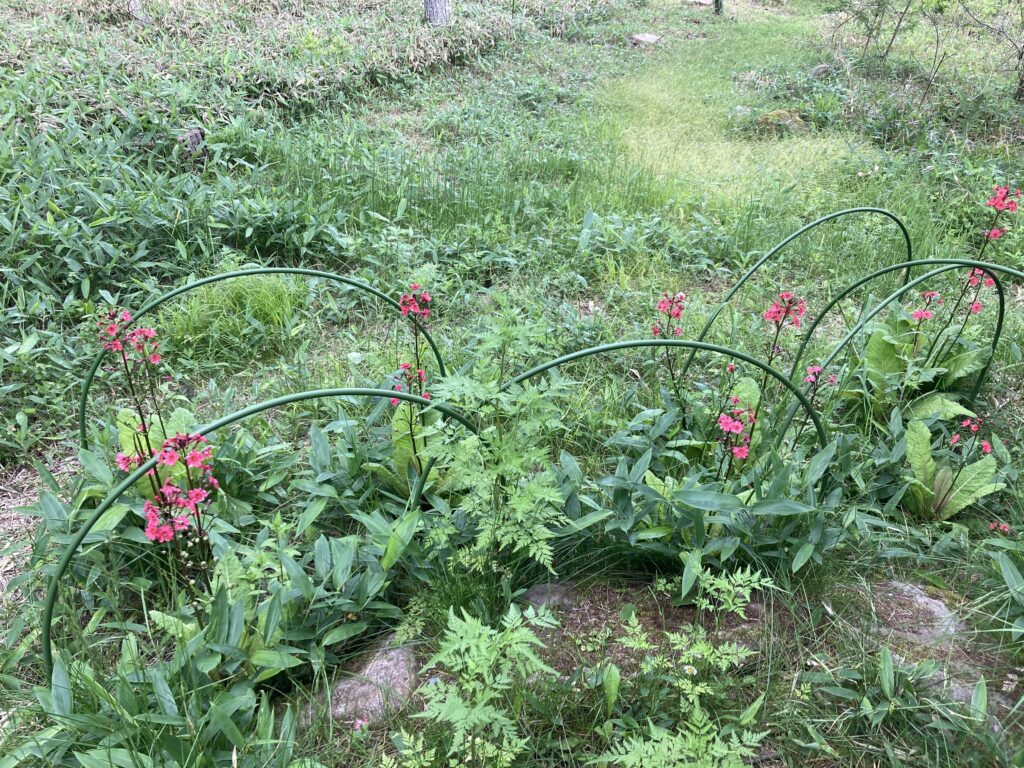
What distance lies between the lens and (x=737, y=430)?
1850 mm

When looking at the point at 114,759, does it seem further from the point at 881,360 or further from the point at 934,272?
the point at 881,360

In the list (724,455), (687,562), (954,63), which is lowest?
(687,562)

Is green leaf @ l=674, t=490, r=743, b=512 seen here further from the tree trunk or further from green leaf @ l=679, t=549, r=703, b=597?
the tree trunk

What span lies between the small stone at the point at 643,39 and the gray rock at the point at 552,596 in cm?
966

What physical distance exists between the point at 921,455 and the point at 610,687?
143 cm

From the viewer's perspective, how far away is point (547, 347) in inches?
123

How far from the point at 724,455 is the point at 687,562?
41cm

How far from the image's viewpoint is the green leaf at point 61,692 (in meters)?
1.49

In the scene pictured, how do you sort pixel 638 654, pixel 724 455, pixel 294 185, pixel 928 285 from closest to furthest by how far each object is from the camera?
pixel 638 654 < pixel 724 455 < pixel 928 285 < pixel 294 185

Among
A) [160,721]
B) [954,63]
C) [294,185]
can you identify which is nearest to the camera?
[160,721]

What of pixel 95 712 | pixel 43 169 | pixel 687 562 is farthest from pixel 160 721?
pixel 43 169

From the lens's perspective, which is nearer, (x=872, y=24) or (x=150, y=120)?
(x=150, y=120)

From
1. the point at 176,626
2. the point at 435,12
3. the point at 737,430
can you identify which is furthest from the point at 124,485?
the point at 435,12

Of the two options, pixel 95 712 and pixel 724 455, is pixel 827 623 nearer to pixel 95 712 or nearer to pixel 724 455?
pixel 724 455
